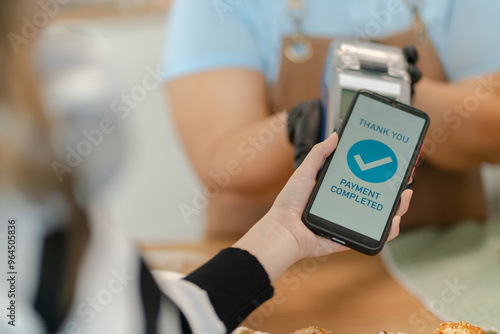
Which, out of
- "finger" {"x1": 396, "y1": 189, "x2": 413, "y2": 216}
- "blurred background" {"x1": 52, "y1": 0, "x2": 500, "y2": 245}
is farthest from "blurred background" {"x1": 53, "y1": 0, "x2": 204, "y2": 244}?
"finger" {"x1": 396, "y1": 189, "x2": 413, "y2": 216}

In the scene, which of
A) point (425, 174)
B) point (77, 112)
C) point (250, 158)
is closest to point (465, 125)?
point (425, 174)

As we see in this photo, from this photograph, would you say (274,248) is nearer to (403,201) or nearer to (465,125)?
(403,201)

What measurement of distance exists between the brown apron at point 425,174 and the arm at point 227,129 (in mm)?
25

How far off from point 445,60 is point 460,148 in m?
0.07

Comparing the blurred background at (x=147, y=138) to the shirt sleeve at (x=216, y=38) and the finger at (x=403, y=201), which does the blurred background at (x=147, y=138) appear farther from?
the finger at (x=403, y=201)

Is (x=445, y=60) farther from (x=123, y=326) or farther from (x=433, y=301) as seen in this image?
(x=123, y=326)

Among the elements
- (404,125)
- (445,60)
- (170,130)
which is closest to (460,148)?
(445,60)

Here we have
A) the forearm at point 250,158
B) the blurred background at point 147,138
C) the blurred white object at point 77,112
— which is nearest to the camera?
the blurred white object at point 77,112

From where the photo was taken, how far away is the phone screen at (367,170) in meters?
0.23

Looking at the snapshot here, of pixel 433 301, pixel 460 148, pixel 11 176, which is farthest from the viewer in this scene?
pixel 460 148

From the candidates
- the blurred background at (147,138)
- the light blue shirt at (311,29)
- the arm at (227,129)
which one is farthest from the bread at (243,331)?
the blurred background at (147,138)

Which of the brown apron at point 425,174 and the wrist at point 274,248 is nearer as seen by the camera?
the wrist at point 274,248

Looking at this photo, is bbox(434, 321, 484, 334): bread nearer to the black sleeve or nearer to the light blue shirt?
the black sleeve

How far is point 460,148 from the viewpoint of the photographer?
398 mm
